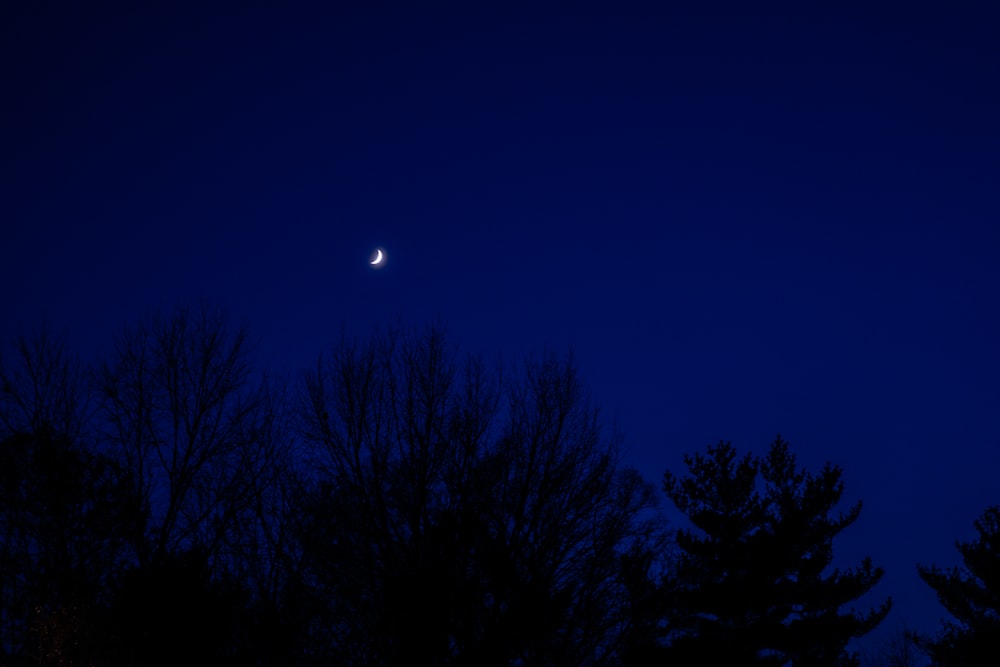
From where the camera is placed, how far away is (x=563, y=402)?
16.8m

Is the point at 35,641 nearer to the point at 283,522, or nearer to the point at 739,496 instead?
the point at 283,522

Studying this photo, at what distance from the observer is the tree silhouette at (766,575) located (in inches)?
942

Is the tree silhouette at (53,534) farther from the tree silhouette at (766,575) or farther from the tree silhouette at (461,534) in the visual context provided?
the tree silhouette at (766,575)

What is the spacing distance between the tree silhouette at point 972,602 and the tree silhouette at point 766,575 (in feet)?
5.85

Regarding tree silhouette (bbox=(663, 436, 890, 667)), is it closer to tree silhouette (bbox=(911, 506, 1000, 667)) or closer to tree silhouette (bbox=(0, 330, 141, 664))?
tree silhouette (bbox=(911, 506, 1000, 667))

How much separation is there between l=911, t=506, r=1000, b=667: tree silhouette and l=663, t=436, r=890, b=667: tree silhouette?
1782 millimetres

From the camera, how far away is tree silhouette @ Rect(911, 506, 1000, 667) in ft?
76.3

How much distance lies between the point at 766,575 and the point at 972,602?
6589 mm

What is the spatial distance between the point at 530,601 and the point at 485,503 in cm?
206

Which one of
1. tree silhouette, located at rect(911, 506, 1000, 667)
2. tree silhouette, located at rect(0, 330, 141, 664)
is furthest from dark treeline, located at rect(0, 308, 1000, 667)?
tree silhouette, located at rect(911, 506, 1000, 667)

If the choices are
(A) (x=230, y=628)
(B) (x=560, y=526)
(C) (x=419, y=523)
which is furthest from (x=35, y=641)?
(B) (x=560, y=526)

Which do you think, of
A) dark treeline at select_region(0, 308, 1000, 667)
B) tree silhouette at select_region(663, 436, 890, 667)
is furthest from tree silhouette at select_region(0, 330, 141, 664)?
tree silhouette at select_region(663, 436, 890, 667)

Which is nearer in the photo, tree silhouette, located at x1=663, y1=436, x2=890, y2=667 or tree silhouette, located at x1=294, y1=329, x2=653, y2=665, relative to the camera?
tree silhouette, located at x1=294, y1=329, x2=653, y2=665

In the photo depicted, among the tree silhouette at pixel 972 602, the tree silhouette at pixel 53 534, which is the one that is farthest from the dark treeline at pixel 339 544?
the tree silhouette at pixel 972 602
